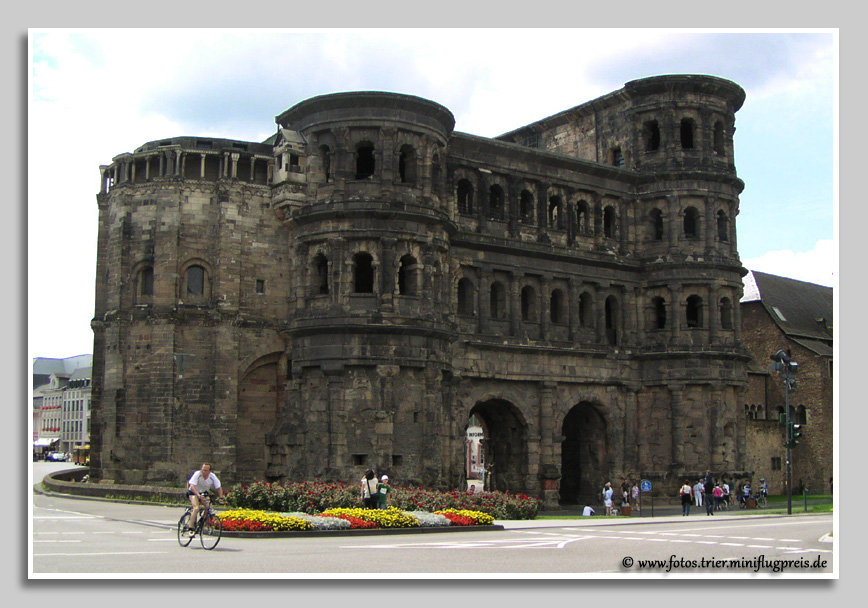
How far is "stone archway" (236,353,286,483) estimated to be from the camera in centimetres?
4091

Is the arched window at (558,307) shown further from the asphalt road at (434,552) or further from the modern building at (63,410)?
the modern building at (63,410)

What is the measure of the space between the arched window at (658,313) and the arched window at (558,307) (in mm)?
5298

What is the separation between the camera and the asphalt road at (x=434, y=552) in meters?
17.8

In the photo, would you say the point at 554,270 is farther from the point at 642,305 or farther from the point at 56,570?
the point at 56,570

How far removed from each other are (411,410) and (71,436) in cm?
9130

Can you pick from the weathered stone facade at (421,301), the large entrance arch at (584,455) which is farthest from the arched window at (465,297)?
the large entrance arch at (584,455)

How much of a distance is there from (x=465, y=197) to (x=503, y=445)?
437 inches

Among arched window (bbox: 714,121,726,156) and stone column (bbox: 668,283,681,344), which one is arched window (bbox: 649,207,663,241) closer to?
stone column (bbox: 668,283,681,344)

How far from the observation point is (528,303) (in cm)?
4619

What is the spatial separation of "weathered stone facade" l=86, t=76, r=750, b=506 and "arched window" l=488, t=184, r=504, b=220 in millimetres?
69

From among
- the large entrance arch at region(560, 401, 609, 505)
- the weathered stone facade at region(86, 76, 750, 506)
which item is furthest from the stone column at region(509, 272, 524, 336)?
the large entrance arch at region(560, 401, 609, 505)

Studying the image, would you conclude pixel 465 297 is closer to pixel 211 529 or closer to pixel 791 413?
pixel 211 529

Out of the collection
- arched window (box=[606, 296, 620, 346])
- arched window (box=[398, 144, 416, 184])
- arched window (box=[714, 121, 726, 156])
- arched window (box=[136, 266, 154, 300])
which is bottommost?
arched window (box=[606, 296, 620, 346])

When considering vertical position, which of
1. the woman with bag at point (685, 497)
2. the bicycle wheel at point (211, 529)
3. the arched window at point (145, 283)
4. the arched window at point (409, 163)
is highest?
the arched window at point (409, 163)
